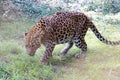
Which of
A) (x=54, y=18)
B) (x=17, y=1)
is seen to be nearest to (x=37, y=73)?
(x=54, y=18)

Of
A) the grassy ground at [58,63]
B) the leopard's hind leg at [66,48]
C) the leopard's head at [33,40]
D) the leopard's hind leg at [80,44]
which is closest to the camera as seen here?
the grassy ground at [58,63]

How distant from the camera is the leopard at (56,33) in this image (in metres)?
7.27

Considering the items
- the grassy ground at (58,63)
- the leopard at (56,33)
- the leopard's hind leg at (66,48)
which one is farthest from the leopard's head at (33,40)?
the leopard's hind leg at (66,48)

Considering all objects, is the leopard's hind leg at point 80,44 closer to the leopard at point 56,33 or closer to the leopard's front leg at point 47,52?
the leopard at point 56,33

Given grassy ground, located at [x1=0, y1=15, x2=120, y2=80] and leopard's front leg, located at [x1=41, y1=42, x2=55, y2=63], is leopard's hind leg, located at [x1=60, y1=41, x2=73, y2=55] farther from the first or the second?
leopard's front leg, located at [x1=41, y1=42, x2=55, y2=63]

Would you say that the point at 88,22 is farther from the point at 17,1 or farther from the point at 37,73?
the point at 17,1

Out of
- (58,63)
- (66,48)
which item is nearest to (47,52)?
(58,63)

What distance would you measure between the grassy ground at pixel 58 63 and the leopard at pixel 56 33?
23 cm

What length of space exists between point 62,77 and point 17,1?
5.49 m

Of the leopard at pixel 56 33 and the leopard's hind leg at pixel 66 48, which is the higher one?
the leopard at pixel 56 33

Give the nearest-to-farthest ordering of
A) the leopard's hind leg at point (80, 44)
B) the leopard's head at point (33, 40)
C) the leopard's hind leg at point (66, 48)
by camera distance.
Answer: the leopard's head at point (33, 40)
the leopard's hind leg at point (80, 44)
the leopard's hind leg at point (66, 48)

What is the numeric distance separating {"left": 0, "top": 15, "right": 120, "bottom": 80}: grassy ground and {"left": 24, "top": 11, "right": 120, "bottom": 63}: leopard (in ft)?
0.77

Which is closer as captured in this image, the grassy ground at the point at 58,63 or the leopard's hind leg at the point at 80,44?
the grassy ground at the point at 58,63

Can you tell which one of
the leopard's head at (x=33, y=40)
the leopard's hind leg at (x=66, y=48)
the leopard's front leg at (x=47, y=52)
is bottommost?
the leopard's hind leg at (x=66, y=48)
